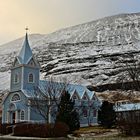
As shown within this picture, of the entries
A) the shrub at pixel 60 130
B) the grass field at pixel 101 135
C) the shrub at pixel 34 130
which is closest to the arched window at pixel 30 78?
the shrub at pixel 34 130

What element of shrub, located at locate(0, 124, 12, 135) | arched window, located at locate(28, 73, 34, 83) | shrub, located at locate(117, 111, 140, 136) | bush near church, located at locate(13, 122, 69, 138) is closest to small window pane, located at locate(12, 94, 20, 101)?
arched window, located at locate(28, 73, 34, 83)

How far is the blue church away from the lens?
56.5 m

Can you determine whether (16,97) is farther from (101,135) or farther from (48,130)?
(101,135)

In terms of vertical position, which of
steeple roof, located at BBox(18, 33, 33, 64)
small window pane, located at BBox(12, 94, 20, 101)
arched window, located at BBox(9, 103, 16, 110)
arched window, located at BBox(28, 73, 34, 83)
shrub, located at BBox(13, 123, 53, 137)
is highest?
steeple roof, located at BBox(18, 33, 33, 64)

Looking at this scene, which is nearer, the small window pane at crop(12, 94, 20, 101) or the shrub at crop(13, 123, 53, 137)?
the shrub at crop(13, 123, 53, 137)

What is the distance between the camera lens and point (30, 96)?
57219mm

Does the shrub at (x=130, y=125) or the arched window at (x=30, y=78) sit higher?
the arched window at (x=30, y=78)

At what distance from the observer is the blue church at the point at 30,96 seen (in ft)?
185

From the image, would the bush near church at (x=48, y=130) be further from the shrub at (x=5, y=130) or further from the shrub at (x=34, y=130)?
the shrub at (x=5, y=130)

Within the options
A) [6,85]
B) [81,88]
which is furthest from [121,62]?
[81,88]

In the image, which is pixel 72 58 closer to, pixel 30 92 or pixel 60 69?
pixel 60 69

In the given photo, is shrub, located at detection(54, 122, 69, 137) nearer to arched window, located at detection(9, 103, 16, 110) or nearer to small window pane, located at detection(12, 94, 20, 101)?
small window pane, located at detection(12, 94, 20, 101)

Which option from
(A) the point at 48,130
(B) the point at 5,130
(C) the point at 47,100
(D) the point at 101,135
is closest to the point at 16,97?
(C) the point at 47,100

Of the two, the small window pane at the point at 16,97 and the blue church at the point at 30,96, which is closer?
the blue church at the point at 30,96
